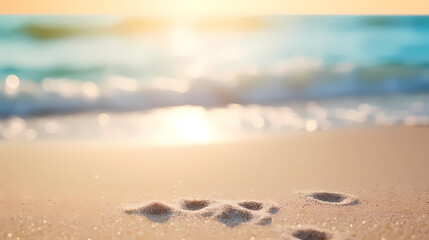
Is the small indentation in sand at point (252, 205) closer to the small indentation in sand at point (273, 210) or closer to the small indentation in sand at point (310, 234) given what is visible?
the small indentation in sand at point (273, 210)

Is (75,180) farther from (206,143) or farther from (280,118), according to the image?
(280,118)

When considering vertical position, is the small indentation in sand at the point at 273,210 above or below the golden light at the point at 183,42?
below

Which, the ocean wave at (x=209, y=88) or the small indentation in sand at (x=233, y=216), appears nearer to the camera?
the small indentation in sand at (x=233, y=216)

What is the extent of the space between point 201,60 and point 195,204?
313 cm

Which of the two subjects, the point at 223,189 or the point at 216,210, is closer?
the point at 216,210

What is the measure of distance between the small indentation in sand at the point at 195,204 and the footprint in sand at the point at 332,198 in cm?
36

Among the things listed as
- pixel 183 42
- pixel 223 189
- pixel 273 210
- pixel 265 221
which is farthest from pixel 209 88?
pixel 265 221

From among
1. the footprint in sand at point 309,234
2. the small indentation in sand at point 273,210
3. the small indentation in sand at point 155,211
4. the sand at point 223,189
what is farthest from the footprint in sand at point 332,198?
the small indentation in sand at point 155,211

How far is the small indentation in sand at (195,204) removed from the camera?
174cm

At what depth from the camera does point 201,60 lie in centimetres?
479

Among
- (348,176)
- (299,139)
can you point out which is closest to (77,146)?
(299,139)

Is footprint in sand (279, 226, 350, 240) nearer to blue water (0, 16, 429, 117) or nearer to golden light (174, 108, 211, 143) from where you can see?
golden light (174, 108, 211, 143)

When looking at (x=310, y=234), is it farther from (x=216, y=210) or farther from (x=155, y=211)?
(x=155, y=211)

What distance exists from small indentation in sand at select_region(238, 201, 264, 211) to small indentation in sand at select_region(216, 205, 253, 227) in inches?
3.3
